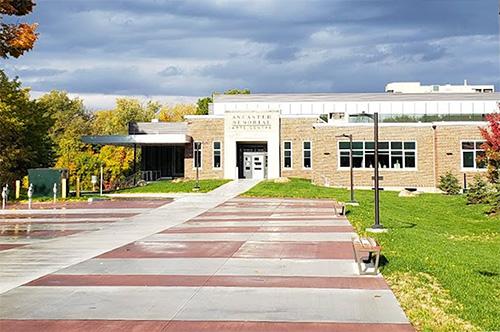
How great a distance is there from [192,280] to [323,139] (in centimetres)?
3454

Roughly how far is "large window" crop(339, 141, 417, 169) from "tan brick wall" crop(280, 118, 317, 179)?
7.65 m

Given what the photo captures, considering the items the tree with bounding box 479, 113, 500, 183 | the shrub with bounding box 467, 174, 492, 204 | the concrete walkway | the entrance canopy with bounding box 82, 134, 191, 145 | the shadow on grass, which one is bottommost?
the shadow on grass

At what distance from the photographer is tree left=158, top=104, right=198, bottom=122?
98.5 meters

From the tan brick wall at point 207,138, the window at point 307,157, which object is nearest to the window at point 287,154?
the window at point 307,157

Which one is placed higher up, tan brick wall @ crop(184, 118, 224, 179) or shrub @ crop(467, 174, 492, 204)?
tan brick wall @ crop(184, 118, 224, 179)

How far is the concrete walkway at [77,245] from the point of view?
1152cm

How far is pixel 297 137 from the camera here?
51344 mm

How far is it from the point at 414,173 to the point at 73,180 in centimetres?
3550

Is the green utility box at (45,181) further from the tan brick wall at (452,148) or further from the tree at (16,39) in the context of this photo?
the tan brick wall at (452,148)

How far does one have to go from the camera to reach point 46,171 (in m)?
36.2

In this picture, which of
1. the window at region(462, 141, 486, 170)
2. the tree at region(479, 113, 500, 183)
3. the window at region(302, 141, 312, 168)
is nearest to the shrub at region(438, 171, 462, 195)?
the window at region(462, 141, 486, 170)

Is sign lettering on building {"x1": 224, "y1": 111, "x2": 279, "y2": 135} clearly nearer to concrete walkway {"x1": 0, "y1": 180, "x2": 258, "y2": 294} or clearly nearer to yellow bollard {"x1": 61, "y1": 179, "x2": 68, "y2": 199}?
yellow bollard {"x1": 61, "y1": 179, "x2": 68, "y2": 199}

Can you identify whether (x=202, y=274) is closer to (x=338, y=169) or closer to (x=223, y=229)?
(x=223, y=229)

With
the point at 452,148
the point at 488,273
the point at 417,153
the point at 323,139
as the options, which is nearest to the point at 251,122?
the point at 323,139
